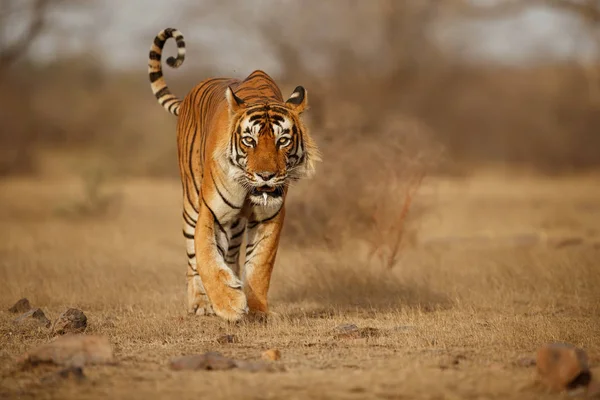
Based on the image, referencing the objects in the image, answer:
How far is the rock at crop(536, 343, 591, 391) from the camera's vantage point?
5.07 m

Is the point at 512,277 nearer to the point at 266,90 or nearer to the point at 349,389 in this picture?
the point at 266,90

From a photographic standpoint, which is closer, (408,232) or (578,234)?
(408,232)

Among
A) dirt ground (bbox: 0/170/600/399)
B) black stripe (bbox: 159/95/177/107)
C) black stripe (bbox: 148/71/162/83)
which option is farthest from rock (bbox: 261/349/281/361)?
black stripe (bbox: 148/71/162/83)

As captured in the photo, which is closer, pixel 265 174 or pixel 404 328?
pixel 265 174

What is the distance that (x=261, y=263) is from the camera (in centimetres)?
743

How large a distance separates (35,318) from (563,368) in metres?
4.11

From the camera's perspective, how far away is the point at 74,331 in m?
7.03

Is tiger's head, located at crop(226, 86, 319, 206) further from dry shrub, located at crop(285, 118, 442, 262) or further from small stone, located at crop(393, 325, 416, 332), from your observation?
dry shrub, located at crop(285, 118, 442, 262)

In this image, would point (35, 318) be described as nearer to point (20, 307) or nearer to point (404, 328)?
point (20, 307)

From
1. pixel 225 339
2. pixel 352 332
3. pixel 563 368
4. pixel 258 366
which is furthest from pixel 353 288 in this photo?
pixel 563 368

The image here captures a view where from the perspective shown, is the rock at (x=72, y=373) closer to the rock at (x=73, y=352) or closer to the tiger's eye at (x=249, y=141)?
the rock at (x=73, y=352)

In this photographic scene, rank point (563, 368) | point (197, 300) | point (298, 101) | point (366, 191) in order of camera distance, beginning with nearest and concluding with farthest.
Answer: point (563, 368)
point (298, 101)
point (197, 300)
point (366, 191)

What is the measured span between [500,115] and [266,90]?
30.1m

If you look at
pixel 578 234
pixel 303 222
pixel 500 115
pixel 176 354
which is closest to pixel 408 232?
pixel 303 222
